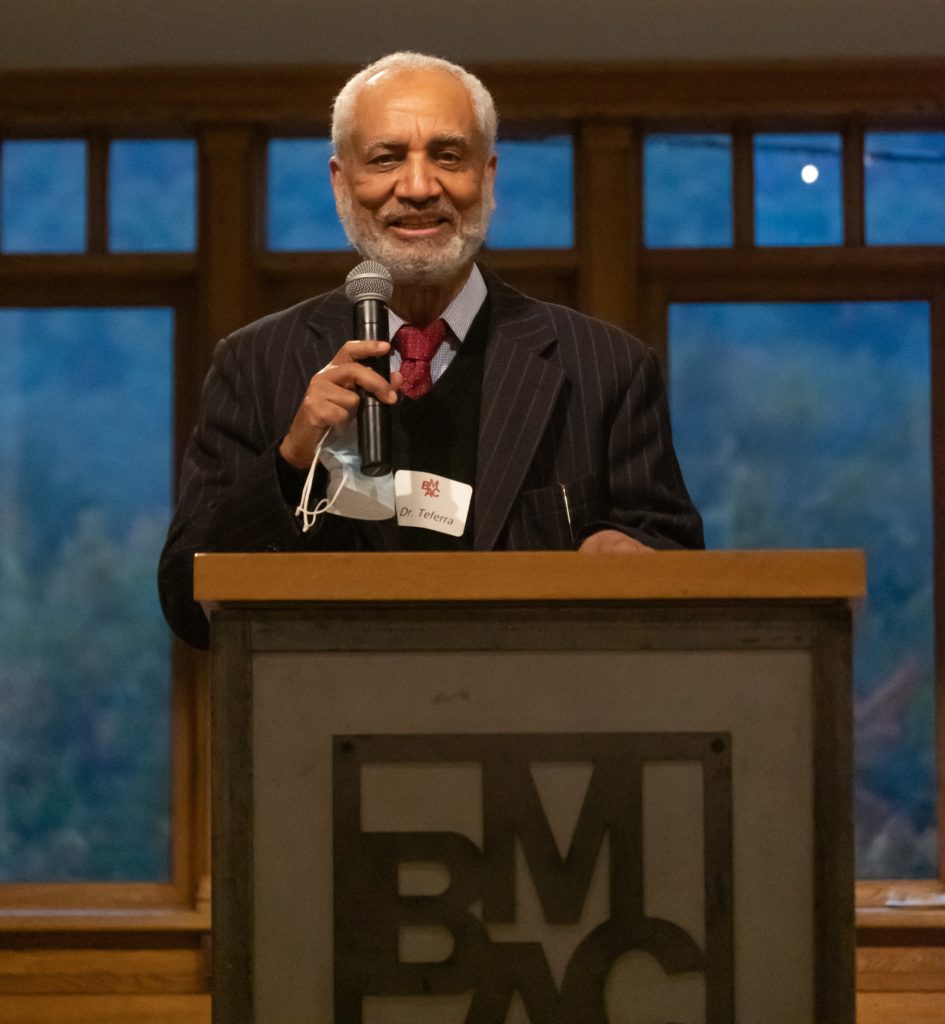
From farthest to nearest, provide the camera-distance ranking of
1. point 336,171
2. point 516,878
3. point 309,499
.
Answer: point 336,171
point 309,499
point 516,878

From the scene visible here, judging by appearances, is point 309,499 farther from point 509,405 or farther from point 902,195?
point 902,195

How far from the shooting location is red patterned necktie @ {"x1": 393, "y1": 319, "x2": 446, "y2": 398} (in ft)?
5.89

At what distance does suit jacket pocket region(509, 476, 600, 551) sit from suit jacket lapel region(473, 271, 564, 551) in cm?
2

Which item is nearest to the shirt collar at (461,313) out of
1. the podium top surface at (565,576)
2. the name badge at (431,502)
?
the name badge at (431,502)

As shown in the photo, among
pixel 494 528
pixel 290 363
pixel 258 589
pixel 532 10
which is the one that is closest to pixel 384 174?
pixel 290 363

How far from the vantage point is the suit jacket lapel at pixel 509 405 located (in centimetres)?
166

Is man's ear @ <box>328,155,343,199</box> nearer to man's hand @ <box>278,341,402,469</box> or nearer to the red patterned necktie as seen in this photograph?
the red patterned necktie

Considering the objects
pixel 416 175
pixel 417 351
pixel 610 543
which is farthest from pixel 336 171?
pixel 610 543

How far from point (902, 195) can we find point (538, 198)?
1066 millimetres

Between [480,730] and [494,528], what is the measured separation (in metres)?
0.44

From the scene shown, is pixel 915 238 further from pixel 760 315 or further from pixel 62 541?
pixel 62 541

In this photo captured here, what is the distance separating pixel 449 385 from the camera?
70.5 inches

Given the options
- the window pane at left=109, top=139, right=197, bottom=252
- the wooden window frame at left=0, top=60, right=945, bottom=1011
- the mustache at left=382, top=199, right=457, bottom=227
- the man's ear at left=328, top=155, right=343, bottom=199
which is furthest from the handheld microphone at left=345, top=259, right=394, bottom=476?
the window pane at left=109, top=139, right=197, bottom=252

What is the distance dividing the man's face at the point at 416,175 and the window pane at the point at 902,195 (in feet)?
9.86
